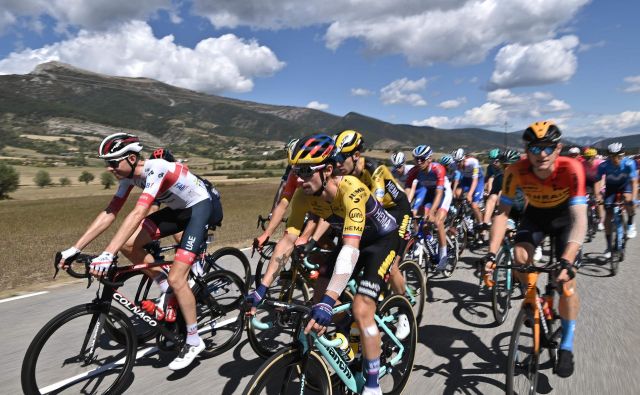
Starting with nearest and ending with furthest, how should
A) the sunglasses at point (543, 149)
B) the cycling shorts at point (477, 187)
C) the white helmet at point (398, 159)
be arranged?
the sunglasses at point (543, 149), the white helmet at point (398, 159), the cycling shorts at point (477, 187)

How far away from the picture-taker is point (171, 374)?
4.04 meters

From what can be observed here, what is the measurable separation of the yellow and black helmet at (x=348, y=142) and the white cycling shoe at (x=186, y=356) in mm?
2703

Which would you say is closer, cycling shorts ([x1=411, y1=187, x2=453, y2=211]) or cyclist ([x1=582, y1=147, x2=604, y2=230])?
cycling shorts ([x1=411, y1=187, x2=453, y2=211])

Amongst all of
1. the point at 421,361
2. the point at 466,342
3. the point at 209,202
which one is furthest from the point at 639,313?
the point at 209,202

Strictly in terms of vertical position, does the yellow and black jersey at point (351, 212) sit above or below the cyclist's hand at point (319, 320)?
above

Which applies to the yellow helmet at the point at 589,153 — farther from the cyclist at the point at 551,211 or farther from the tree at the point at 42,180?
the tree at the point at 42,180

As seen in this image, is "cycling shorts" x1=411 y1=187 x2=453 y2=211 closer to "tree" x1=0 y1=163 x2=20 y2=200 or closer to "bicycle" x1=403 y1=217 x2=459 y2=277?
"bicycle" x1=403 y1=217 x2=459 y2=277

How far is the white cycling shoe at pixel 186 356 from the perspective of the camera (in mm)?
3955

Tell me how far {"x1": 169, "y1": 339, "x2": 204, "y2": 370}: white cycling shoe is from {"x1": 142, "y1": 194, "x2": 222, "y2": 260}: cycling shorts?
97 cm

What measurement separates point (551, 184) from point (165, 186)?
385 cm

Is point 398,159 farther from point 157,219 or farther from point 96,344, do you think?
point 96,344

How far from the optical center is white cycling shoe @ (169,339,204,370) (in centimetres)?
396

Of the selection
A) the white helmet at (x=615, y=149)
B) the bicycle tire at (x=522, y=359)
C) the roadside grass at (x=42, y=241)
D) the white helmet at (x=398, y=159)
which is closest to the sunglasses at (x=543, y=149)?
the bicycle tire at (x=522, y=359)

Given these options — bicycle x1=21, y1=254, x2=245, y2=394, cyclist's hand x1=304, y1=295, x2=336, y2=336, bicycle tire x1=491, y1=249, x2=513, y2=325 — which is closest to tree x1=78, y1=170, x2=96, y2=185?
bicycle x1=21, y1=254, x2=245, y2=394
